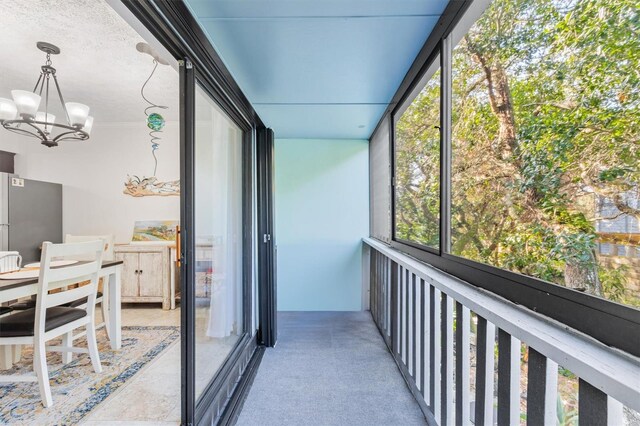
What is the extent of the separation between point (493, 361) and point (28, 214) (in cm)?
479

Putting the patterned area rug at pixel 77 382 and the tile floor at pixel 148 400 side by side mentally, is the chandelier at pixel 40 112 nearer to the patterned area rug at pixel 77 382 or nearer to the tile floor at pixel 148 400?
the patterned area rug at pixel 77 382

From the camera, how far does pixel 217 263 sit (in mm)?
Result: 1865

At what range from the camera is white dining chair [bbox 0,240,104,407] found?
5.68 ft

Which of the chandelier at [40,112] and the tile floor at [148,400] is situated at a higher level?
the chandelier at [40,112]

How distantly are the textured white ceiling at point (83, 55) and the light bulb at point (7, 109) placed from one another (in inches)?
18.0

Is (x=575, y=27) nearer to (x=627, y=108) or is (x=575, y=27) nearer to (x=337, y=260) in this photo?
(x=627, y=108)

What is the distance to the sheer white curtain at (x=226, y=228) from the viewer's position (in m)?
1.84

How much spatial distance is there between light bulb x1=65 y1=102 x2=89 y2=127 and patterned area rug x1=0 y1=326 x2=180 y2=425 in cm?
196

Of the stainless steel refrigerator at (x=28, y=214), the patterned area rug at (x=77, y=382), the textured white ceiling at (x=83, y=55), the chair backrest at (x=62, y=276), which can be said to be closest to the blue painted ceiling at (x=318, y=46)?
the textured white ceiling at (x=83, y=55)

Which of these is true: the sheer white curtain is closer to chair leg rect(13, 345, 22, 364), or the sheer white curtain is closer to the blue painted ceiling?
the blue painted ceiling

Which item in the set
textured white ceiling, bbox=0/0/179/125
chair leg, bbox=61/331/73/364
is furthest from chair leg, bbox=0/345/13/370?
textured white ceiling, bbox=0/0/179/125

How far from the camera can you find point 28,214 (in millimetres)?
3396

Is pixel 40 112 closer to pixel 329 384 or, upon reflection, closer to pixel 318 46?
pixel 318 46

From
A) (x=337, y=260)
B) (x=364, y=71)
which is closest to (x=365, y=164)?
(x=337, y=260)
